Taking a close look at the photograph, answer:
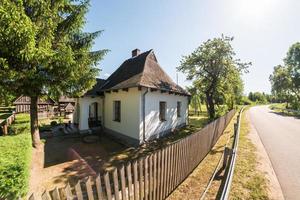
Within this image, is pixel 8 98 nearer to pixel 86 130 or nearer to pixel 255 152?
pixel 86 130

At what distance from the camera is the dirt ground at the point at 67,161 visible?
5.58 meters

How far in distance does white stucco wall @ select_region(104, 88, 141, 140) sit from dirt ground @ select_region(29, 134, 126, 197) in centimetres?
108

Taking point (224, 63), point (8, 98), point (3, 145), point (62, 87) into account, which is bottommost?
point (3, 145)

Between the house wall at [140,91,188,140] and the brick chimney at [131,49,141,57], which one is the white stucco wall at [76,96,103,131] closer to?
the house wall at [140,91,188,140]

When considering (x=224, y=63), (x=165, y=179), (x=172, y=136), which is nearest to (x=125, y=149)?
(x=172, y=136)

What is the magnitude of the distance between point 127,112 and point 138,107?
3.98 feet

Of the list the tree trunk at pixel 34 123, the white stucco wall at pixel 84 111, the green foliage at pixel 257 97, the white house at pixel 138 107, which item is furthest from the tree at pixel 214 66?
the green foliage at pixel 257 97

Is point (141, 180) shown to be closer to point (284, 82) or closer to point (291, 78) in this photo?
point (291, 78)

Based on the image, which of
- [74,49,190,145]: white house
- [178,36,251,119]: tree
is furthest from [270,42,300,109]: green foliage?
[74,49,190,145]: white house

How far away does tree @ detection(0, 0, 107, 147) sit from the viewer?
5.39m

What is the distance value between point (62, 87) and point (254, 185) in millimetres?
8473

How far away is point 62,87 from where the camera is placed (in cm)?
769

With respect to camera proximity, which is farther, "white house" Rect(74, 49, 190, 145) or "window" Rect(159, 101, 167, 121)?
"window" Rect(159, 101, 167, 121)

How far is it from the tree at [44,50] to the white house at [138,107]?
9.34ft
